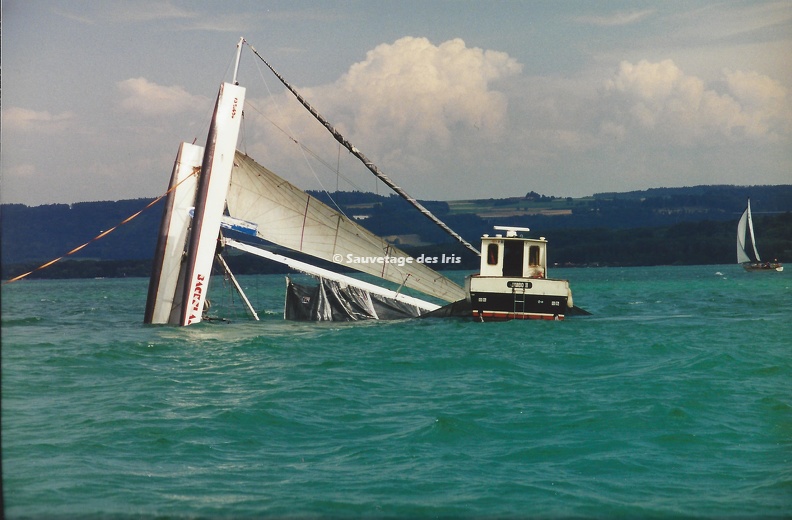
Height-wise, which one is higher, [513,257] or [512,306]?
[513,257]

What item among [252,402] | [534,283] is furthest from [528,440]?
[534,283]

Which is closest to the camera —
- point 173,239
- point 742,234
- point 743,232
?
point 173,239

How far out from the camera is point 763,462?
988 centimetres

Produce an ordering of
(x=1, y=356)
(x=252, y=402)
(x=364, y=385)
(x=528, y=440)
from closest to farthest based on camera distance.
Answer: (x=1, y=356) → (x=528, y=440) → (x=252, y=402) → (x=364, y=385)

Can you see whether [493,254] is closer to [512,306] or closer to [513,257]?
[513,257]

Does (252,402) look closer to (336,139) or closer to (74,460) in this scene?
(74,460)

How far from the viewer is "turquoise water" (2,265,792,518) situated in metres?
8.42

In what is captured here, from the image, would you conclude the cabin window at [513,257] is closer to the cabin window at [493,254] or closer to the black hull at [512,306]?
the cabin window at [493,254]

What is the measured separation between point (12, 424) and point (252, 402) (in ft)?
12.1

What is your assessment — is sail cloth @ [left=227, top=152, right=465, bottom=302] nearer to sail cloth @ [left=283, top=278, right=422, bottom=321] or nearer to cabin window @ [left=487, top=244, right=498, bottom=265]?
sail cloth @ [left=283, top=278, right=422, bottom=321]

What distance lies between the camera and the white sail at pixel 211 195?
25.6 meters

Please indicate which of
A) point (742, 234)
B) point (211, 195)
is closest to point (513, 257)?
point (211, 195)

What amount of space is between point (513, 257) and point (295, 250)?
8.37 meters

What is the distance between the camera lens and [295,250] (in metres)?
30.6
